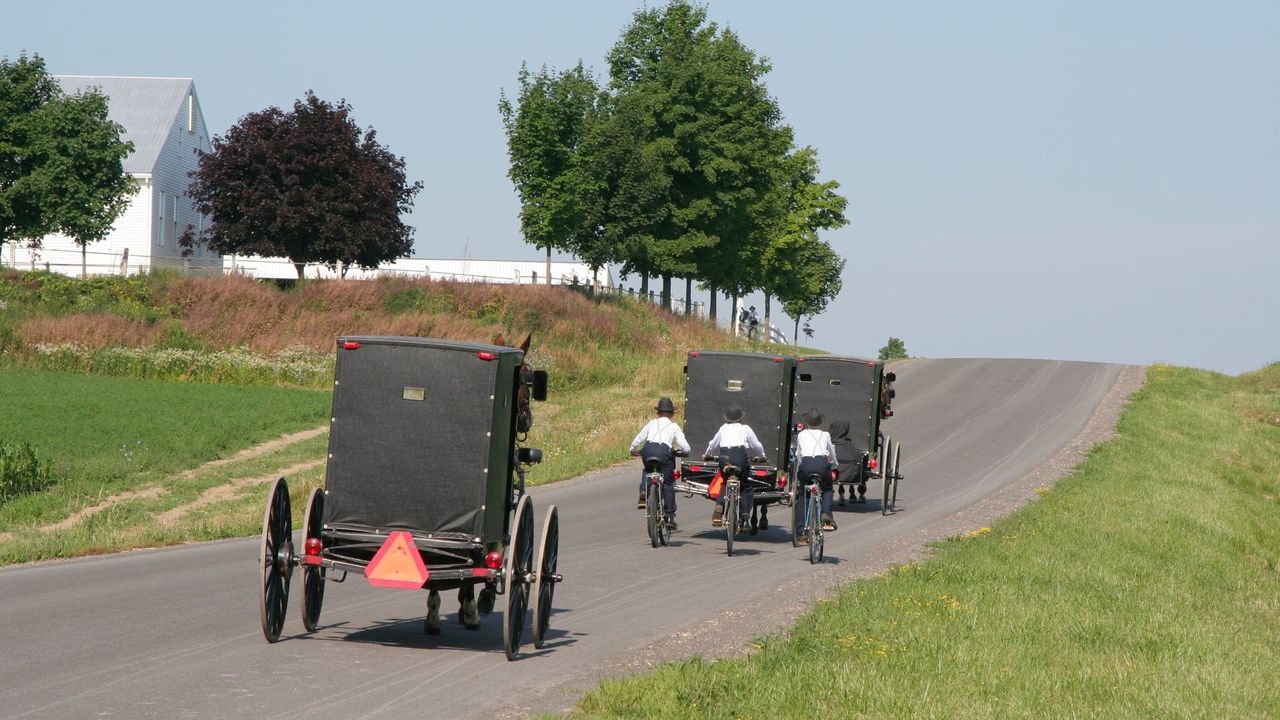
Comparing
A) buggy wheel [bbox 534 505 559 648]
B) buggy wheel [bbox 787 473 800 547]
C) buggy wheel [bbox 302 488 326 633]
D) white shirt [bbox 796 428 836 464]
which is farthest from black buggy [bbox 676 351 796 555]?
buggy wheel [bbox 302 488 326 633]

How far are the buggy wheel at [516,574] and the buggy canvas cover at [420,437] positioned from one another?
251mm

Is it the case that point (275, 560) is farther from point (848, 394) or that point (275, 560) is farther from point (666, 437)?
point (848, 394)

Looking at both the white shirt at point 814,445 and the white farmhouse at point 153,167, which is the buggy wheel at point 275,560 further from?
the white farmhouse at point 153,167

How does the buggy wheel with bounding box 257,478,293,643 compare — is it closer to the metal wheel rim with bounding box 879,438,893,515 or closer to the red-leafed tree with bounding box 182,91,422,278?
the metal wheel rim with bounding box 879,438,893,515

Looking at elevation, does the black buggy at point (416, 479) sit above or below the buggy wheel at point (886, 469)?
above

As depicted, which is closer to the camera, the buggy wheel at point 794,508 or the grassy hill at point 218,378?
the buggy wheel at point 794,508

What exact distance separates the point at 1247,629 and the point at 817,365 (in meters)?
13.1

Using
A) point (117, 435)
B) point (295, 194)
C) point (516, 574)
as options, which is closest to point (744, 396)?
point (516, 574)

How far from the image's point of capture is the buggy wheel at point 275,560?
10.9 metres

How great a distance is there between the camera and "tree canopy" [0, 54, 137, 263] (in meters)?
56.4

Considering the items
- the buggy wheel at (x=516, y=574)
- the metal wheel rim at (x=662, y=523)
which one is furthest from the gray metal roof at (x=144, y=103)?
the buggy wheel at (x=516, y=574)

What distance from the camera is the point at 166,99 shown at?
78.9 m

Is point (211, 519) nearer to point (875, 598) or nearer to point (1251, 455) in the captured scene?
point (875, 598)

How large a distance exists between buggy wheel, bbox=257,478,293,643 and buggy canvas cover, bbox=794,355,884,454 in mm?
16816
